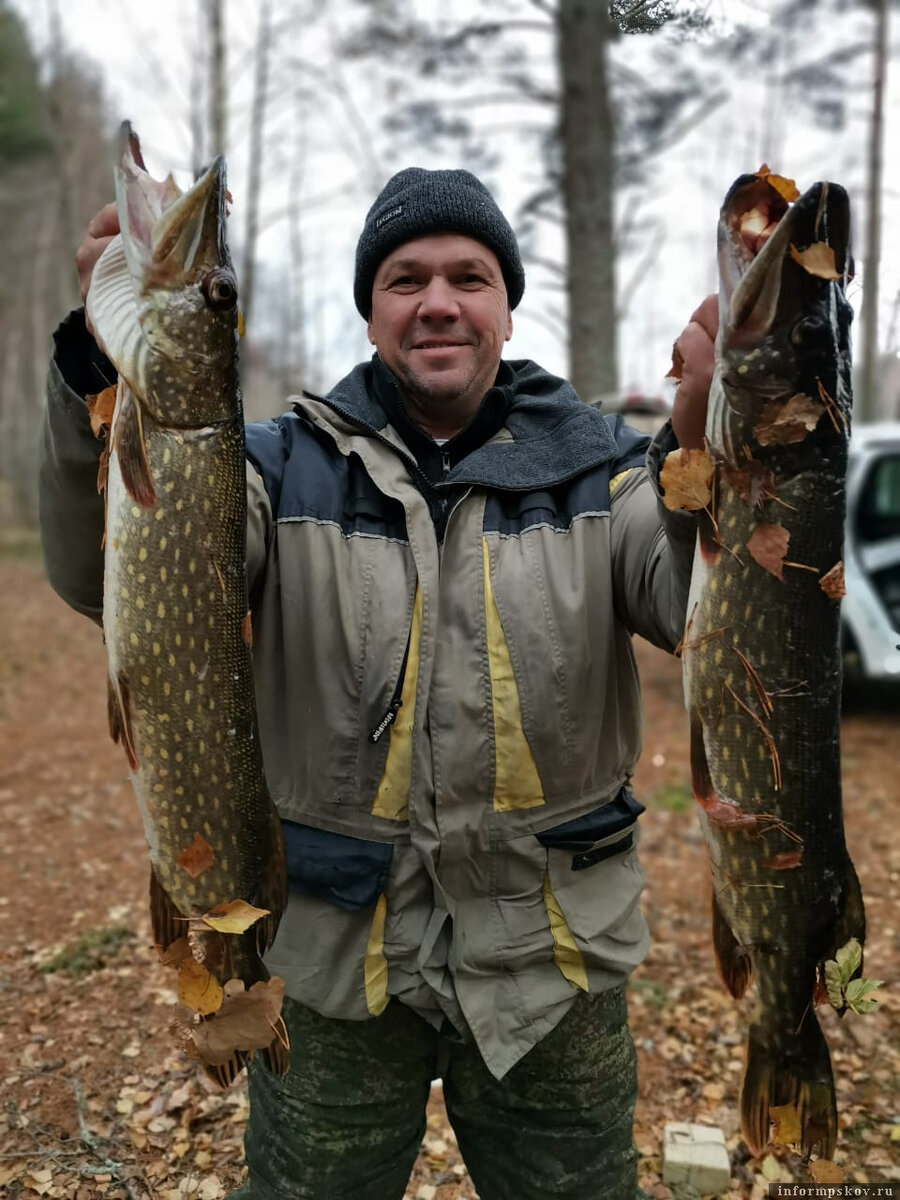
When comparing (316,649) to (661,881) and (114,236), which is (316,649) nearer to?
(114,236)

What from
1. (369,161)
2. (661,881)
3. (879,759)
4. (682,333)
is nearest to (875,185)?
(369,161)

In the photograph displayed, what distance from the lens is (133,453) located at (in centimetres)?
181

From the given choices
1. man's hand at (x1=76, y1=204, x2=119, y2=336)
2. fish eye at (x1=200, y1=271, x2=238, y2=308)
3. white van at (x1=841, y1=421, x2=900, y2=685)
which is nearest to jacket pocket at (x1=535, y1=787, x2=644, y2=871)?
fish eye at (x1=200, y1=271, x2=238, y2=308)

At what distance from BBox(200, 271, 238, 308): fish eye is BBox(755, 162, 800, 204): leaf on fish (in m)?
1.04

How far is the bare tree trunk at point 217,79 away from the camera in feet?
47.7

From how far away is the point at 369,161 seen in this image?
17328 millimetres

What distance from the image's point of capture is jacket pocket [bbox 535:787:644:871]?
2.03m

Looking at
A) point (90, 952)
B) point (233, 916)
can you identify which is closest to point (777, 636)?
point (233, 916)

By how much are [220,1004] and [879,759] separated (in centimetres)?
619

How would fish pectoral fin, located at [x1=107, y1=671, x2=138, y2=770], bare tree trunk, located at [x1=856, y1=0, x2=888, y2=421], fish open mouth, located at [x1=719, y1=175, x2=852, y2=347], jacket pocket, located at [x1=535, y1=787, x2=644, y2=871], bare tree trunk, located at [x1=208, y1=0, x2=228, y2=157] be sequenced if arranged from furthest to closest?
bare tree trunk, located at [x1=208, y1=0, x2=228, y2=157] → bare tree trunk, located at [x1=856, y1=0, x2=888, y2=421] → jacket pocket, located at [x1=535, y1=787, x2=644, y2=871] → fish pectoral fin, located at [x1=107, y1=671, x2=138, y2=770] → fish open mouth, located at [x1=719, y1=175, x2=852, y2=347]

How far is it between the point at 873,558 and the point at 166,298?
273 inches

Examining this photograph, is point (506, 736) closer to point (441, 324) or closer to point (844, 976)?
point (844, 976)

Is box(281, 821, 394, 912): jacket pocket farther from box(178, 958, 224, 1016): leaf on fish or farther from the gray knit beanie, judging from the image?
the gray knit beanie

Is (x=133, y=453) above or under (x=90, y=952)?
above
